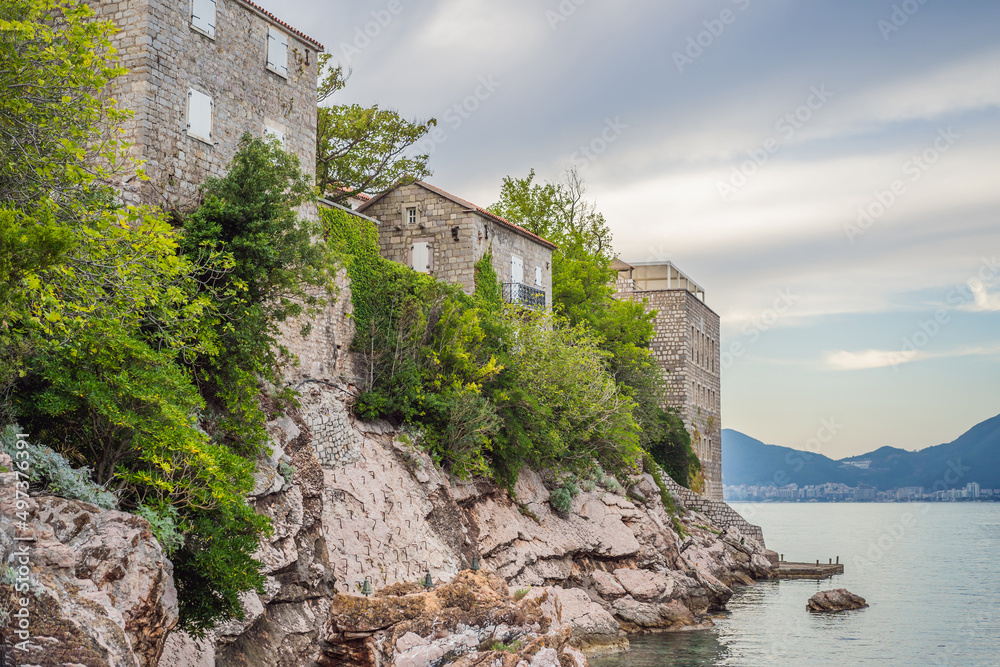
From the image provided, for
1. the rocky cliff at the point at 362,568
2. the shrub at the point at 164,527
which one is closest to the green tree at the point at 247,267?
the rocky cliff at the point at 362,568

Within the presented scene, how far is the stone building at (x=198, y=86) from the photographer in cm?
2172

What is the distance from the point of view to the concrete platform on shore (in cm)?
5566

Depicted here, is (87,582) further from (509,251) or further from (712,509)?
(712,509)

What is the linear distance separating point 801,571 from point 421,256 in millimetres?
34241

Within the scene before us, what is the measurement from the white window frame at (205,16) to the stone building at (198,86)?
26 mm

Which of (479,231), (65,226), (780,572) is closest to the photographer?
(65,226)

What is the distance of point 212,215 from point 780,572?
4583cm

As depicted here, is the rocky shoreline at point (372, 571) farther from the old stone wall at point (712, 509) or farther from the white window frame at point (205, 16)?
the old stone wall at point (712, 509)

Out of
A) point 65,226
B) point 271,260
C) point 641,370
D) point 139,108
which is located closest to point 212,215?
point 271,260

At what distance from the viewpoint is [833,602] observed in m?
41.7

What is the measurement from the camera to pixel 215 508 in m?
15.8

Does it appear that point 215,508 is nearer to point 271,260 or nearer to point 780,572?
point 271,260

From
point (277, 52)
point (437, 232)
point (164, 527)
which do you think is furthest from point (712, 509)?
point (164, 527)

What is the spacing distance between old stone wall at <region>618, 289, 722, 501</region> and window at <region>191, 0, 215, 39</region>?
1495 inches
